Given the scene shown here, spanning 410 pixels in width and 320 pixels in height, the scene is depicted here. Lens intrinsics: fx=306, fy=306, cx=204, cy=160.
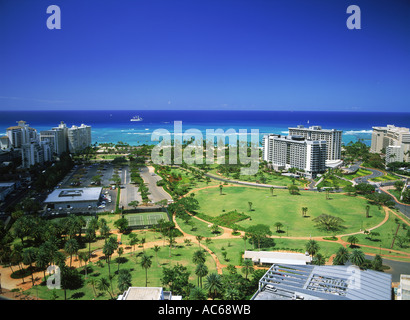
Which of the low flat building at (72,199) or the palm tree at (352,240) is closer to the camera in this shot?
the palm tree at (352,240)

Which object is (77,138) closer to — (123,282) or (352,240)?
(123,282)

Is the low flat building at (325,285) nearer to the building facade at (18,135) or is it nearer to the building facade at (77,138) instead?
the building facade at (18,135)

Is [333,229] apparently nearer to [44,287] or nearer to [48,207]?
[44,287]

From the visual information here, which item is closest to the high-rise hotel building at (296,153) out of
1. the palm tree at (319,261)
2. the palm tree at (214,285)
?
the palm tree at (319,261)

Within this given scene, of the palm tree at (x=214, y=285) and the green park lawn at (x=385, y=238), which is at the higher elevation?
the palm tree at (x=214, y=285)

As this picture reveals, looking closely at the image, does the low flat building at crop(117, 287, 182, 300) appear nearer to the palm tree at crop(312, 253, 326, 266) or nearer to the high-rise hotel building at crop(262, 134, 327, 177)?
the palm tree at crop(312, 253, 326, 266)
